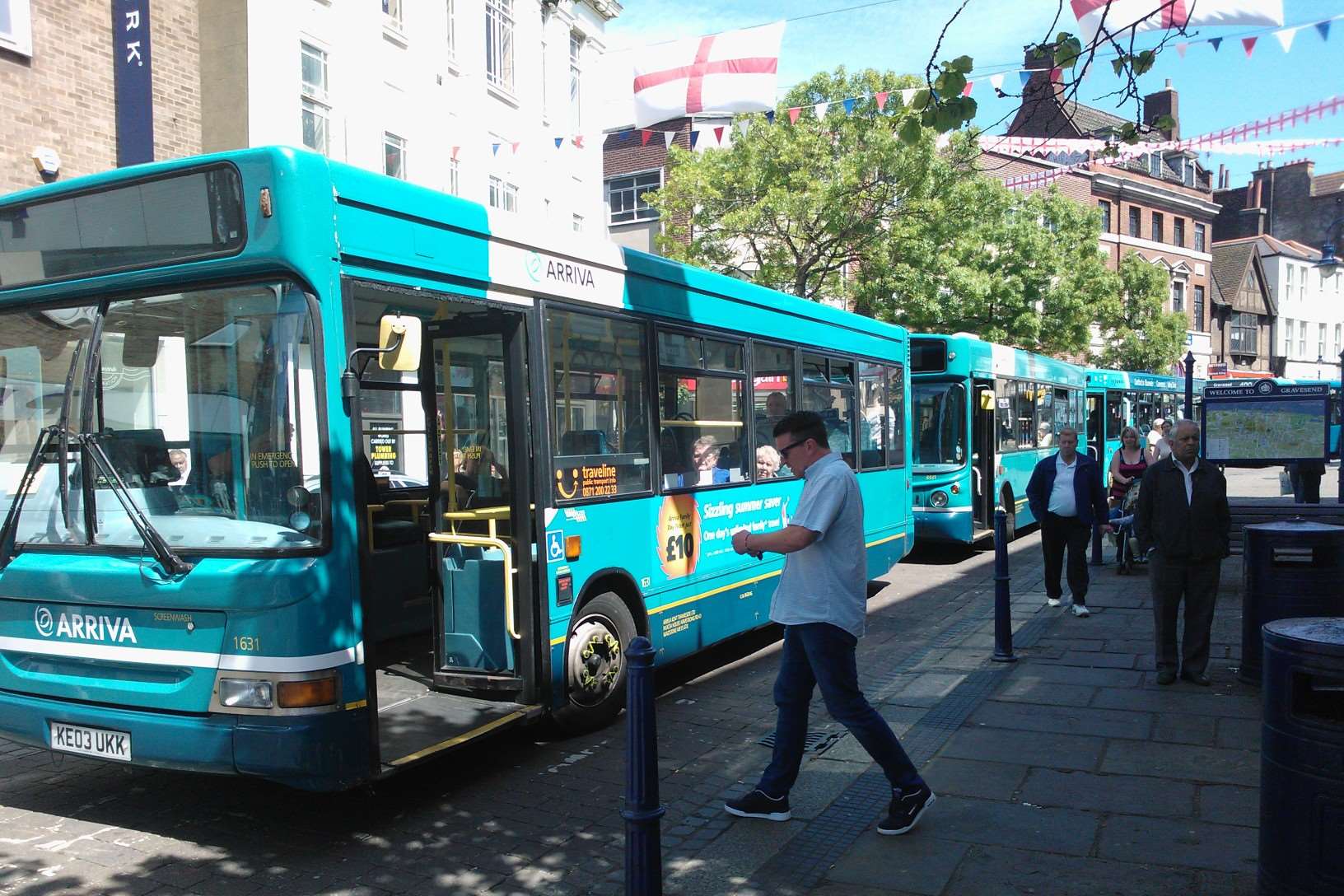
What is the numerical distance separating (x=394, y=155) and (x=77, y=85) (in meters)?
6.23

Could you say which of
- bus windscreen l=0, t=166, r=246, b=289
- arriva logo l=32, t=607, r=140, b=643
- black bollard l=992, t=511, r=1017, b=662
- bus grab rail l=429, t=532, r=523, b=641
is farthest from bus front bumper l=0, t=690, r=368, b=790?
black bollard l=992, t=511, r=1017, b=662

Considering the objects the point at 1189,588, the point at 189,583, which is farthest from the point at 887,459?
the point at 189,583

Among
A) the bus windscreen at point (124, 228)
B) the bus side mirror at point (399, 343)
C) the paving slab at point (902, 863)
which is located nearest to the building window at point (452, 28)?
the bus windscreen at point (124, 228)

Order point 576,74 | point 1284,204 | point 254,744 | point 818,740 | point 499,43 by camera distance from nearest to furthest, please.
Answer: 1. point 254,744
2. point 818,740
3. point 499,43
4. point 576,74
5. point 1284,204

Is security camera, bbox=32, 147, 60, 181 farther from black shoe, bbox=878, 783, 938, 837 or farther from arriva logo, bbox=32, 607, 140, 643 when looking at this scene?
black shoe, bbox=878, 783, 938, 837

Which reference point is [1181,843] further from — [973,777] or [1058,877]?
[973,777]

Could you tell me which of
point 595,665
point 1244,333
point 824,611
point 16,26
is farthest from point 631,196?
point 1244,333

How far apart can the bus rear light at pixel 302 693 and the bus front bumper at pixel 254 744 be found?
51 mm

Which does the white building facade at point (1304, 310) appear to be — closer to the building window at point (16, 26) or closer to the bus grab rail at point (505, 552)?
the building window at point (16, 26)

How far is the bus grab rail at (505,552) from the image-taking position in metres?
5.62

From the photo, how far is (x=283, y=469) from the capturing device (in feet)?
14.8

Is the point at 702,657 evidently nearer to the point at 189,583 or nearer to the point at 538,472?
the point at 538,472

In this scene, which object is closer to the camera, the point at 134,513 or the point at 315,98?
the point at 134,513

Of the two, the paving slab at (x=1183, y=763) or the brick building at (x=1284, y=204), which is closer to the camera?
the paving slab at (x=1183, y=763)
